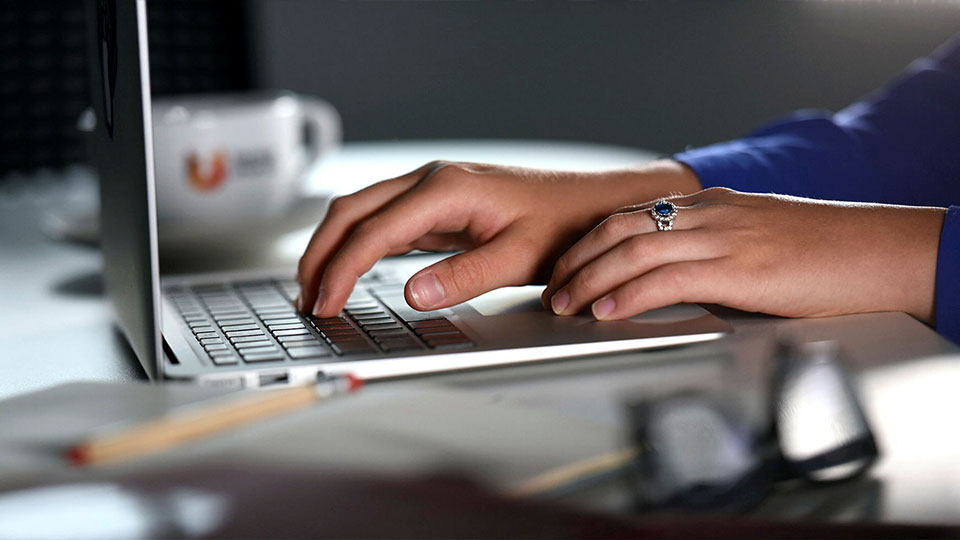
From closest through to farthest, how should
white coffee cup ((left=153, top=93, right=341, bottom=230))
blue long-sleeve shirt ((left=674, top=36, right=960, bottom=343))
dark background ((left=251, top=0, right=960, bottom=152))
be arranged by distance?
1. blue long-sleeve shirt ((left=674, top=36, right=960, bottom=343))
2. white coffee cup ((left=153, top=93, right=341, bottom=230))
3. dark background ((left=251, top=0, right=960, bottom=152))

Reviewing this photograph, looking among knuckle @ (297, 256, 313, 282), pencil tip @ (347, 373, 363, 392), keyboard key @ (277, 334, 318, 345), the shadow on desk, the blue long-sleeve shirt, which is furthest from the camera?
the blue long-sleeve shirt

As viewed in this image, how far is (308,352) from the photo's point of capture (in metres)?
0.53

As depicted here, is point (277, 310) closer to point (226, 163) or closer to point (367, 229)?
point (367, 229)

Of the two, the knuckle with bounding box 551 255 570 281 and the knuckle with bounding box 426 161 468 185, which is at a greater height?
the knuckle with bounding box 426 161 468 185

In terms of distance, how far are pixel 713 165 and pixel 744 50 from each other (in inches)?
59.8

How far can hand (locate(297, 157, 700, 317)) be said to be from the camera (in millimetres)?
624

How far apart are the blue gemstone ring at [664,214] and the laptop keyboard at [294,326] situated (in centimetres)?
13

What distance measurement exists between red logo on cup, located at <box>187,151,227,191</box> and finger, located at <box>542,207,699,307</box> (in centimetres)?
50

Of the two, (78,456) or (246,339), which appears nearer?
(78,456)

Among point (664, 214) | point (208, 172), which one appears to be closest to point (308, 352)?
point (664, 214)

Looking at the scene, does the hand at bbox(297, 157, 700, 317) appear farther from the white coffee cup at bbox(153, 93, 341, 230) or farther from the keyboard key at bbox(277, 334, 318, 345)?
the white coffee cup at bbox(153, 93, 341, 230)

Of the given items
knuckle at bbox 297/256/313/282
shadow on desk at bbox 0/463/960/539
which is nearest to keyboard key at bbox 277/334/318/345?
knuckle at bbox 297/256/313/282

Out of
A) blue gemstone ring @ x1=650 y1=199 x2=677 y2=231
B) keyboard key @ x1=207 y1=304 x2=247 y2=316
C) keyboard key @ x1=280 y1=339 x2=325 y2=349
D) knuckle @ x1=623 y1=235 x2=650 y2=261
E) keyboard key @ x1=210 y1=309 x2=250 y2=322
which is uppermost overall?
blue gemstone ring @ x1=650 y1=199 x2=677 y2=231

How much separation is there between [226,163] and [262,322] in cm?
43
